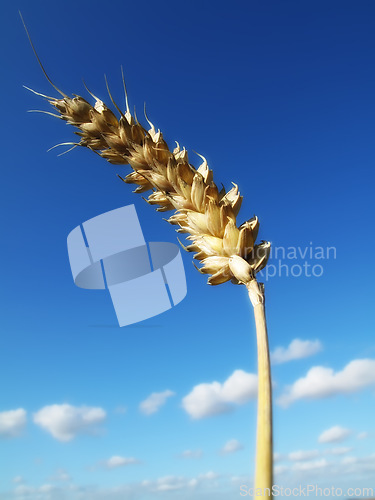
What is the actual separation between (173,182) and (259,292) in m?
0.63

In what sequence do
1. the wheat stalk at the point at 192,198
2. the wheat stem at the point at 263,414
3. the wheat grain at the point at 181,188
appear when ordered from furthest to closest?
the wheat grain at the point at 181,188 < the wheat stalk at the point at 192,198 < the wheat stem at the point at 263,414

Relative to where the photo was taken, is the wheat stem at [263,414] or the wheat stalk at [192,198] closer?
the wheat stem at [263,414]

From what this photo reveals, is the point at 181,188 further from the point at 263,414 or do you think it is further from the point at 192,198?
the point at 263,414

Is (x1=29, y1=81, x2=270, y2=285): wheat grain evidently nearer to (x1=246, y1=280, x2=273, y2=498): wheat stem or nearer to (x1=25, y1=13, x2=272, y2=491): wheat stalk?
(x1=25, y1=13, x2=272, y2=491): wheat stalk

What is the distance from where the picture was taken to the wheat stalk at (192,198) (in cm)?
113

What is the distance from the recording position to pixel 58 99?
1740 mm

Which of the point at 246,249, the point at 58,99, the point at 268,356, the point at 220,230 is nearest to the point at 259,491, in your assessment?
the point at 268,356

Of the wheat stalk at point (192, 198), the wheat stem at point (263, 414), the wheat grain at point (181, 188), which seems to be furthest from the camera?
the wheat grain at point (181, 188)

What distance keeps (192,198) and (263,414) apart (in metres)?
0.85

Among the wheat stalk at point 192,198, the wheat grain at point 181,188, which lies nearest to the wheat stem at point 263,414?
the wheat stalk at point 192,198

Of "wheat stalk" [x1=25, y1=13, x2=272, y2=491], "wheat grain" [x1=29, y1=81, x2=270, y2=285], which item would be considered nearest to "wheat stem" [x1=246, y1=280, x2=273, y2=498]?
"wheat stalk" [x1=25, y1=13, x2=272, y2=491]

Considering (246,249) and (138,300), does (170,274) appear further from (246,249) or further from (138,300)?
(246,249)

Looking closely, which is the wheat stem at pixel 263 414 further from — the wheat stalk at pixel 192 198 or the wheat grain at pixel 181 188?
the wheat grain at pixel 181 188

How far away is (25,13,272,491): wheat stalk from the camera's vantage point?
1128 mm
